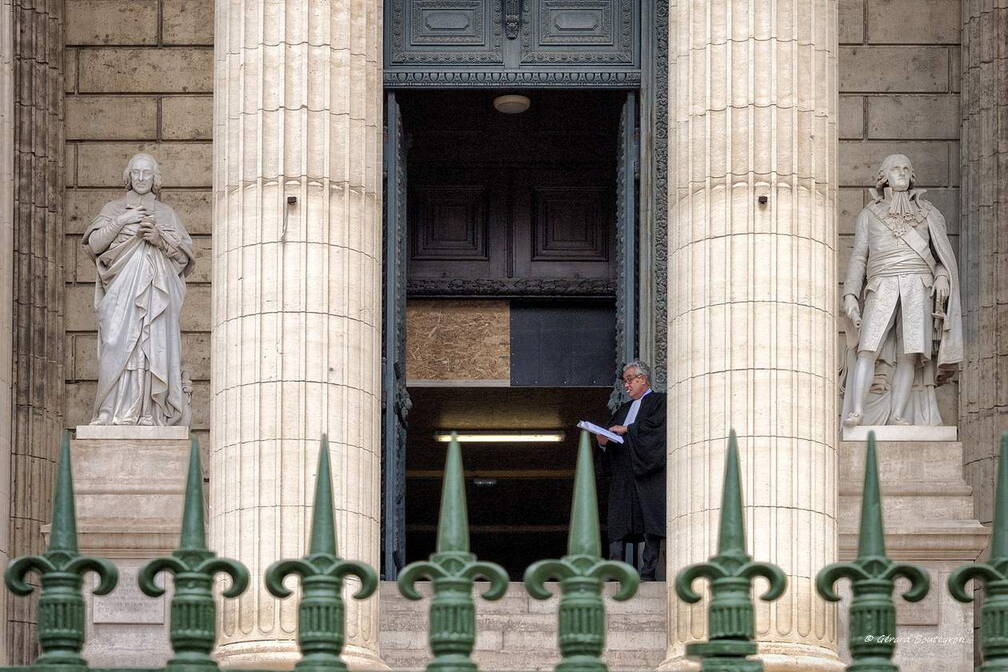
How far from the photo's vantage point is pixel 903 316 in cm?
2336

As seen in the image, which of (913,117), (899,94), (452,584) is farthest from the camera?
(899,94)

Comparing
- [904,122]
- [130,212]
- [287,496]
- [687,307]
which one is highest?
[904,122]

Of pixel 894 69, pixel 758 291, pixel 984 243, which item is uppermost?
pixel 894 69

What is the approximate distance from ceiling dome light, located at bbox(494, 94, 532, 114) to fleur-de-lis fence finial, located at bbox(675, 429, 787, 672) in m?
19.4

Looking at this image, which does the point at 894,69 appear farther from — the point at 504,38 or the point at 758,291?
the point at 758,291

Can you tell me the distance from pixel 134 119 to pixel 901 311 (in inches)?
351

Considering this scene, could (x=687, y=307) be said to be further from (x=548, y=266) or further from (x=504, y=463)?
(x=504, y=463)

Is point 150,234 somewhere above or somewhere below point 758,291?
above

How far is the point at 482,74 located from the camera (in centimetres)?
2548

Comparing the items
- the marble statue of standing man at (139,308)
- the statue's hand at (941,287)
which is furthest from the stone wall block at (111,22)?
the statue's hand at (941,287)

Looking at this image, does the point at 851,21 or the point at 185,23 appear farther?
the point at 185,23

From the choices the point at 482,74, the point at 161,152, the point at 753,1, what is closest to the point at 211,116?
the point at 161,152

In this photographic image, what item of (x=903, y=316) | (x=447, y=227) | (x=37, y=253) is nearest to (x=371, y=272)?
(x=903, y=316)

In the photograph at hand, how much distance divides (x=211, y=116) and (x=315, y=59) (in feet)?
20.6
